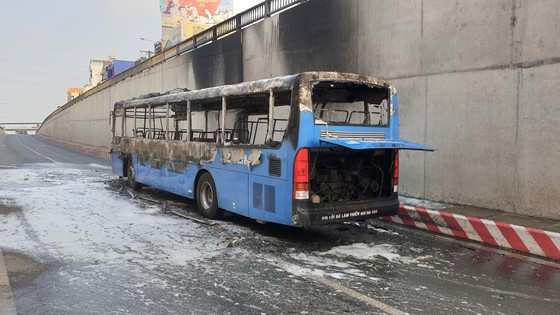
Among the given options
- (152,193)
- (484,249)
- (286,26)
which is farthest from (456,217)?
(286,26)

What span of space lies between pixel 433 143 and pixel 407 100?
4.10 ft

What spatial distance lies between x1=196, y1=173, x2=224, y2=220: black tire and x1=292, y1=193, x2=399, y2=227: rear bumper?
8.17 ft

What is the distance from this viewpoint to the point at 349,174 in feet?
23.1

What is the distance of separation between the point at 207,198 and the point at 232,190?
4.10ft

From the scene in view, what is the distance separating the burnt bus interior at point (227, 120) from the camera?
697 cm

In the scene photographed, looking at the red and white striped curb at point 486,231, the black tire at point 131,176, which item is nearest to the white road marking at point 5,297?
the red and white striped curb at point 486,231

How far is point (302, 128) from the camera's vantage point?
6211 mm

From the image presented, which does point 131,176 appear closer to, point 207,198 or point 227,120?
point 207,198

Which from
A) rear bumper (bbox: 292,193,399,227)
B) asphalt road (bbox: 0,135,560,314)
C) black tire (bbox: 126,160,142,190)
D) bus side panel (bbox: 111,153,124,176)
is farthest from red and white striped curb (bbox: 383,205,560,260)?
bus side panel (bbox: 111,153,124,176)

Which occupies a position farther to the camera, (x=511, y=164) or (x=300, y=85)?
(x=511, y=164)

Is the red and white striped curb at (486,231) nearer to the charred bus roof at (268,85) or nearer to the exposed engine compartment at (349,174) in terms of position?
the exposed engine compartment at (349,174)

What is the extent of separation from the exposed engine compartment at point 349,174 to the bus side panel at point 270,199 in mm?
412

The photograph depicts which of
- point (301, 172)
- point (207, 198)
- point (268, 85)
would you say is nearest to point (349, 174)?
point (301, 172)

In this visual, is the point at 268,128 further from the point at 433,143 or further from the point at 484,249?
the point at 433,143
